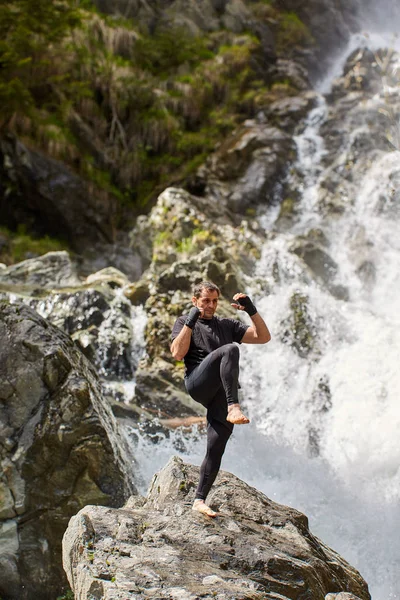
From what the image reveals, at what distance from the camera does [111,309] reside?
354 inches

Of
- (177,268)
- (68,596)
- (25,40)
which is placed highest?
(25,40)

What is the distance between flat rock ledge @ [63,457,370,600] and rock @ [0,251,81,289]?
6.91 meters

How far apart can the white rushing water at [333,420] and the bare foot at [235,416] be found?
2.30 m

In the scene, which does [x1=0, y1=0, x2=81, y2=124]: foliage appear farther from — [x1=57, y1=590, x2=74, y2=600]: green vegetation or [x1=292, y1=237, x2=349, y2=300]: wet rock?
[x1=57, y1=590, x2=74, y2=600]: green vegetation

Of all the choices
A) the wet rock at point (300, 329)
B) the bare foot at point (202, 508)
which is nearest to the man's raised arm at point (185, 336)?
the bare foot at point (202, 508)

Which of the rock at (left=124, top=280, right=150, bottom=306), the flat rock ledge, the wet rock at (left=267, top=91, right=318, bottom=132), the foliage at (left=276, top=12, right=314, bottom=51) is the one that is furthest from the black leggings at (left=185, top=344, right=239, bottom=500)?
the foliage at (left=276, top=12, right=314, bottom=51)

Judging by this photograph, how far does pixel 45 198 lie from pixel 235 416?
12418 mm

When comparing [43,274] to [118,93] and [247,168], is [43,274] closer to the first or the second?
[247,168]

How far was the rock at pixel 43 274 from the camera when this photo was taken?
10070mm

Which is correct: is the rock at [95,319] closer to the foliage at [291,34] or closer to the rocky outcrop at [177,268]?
the rocky outcrop at [177,268]

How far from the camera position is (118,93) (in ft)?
52.6

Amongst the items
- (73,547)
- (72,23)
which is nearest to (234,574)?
(73,547)

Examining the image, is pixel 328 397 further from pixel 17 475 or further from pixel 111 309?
pixel 17 475

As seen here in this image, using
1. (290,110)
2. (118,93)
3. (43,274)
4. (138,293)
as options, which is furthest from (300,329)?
(118,93)
